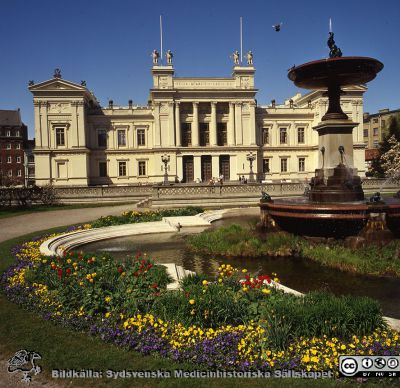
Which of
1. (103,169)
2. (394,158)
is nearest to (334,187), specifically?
(394,158)

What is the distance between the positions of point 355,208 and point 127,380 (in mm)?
8579

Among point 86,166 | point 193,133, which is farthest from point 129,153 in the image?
point 193,133

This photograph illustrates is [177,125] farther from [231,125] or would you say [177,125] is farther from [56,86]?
[56,86]

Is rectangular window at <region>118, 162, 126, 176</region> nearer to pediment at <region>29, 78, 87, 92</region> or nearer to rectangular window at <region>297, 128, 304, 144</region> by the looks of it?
pediment at <region>29, 78, 87, 92</region>

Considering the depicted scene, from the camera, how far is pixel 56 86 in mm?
47750

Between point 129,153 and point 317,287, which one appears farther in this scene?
point 129,153

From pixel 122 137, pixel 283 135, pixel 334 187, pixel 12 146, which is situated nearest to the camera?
pixel 334 187

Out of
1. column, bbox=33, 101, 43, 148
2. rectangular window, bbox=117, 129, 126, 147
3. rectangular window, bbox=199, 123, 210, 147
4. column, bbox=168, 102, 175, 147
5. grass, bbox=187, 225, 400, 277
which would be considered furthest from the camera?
rectangular window, bbox=199, 123, 210, 147

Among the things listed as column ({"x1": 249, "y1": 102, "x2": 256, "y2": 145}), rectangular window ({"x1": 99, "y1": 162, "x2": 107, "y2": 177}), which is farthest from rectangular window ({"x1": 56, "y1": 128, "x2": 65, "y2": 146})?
column ({"x1": 249, "y1": 102, "x2": 256, "y2": 145})

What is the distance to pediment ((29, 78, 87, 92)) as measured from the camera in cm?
4722

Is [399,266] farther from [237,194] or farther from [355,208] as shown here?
[237,194]

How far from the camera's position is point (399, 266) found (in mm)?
8695

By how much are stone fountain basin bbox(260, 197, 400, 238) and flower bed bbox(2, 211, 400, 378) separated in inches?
201

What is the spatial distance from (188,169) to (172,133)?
5691 mm
